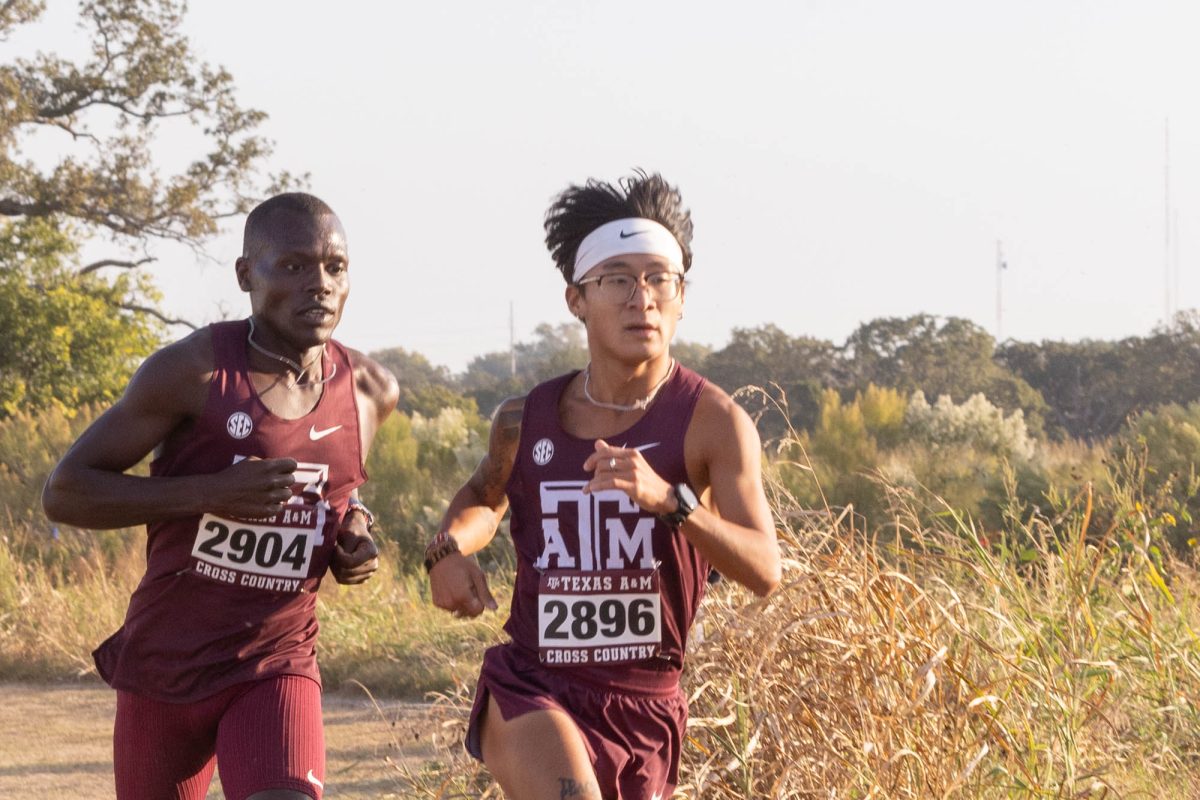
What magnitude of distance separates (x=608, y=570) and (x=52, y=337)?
20.0 meters

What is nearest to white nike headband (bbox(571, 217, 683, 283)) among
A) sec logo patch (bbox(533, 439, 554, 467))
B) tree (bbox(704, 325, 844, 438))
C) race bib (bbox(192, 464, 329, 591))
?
sec logo patch (bbox(533, 439, 554, 467))

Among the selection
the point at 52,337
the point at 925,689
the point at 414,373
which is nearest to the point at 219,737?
the point at 925,689

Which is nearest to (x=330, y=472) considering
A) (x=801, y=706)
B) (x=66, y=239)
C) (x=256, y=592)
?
(x=256, y=592)

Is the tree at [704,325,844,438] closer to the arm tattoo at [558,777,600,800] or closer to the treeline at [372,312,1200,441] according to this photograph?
the treeline at [372,312,1200,441]

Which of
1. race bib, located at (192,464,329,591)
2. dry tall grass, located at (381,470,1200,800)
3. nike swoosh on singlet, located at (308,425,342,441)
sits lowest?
dry tall grass, located at (381,470,1200,800)

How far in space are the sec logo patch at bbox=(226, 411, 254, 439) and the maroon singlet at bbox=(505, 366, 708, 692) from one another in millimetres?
701

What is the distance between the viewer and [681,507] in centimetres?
356

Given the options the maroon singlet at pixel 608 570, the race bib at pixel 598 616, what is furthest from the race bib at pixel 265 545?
the race bib at pixel 598 616

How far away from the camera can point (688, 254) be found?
4.32 meters

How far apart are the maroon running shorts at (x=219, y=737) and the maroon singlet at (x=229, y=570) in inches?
1.7

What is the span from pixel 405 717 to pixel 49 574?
5695 mm

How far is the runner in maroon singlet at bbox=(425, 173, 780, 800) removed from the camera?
3.75m

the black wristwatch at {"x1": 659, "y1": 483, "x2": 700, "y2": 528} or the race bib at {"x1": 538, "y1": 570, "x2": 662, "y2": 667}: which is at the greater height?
the black wristwatch at {"x1": 659, "y1": 483, "x2": 700, "y2": 528}

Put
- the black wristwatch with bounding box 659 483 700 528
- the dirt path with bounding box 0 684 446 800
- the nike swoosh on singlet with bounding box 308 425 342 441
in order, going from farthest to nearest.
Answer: the dirt path with bounding box 0 684 446 800 → the nike swoosh on singlet with bounding box 308 425 342 441 → the black wristwatch with bounding box 659 483 700 528
